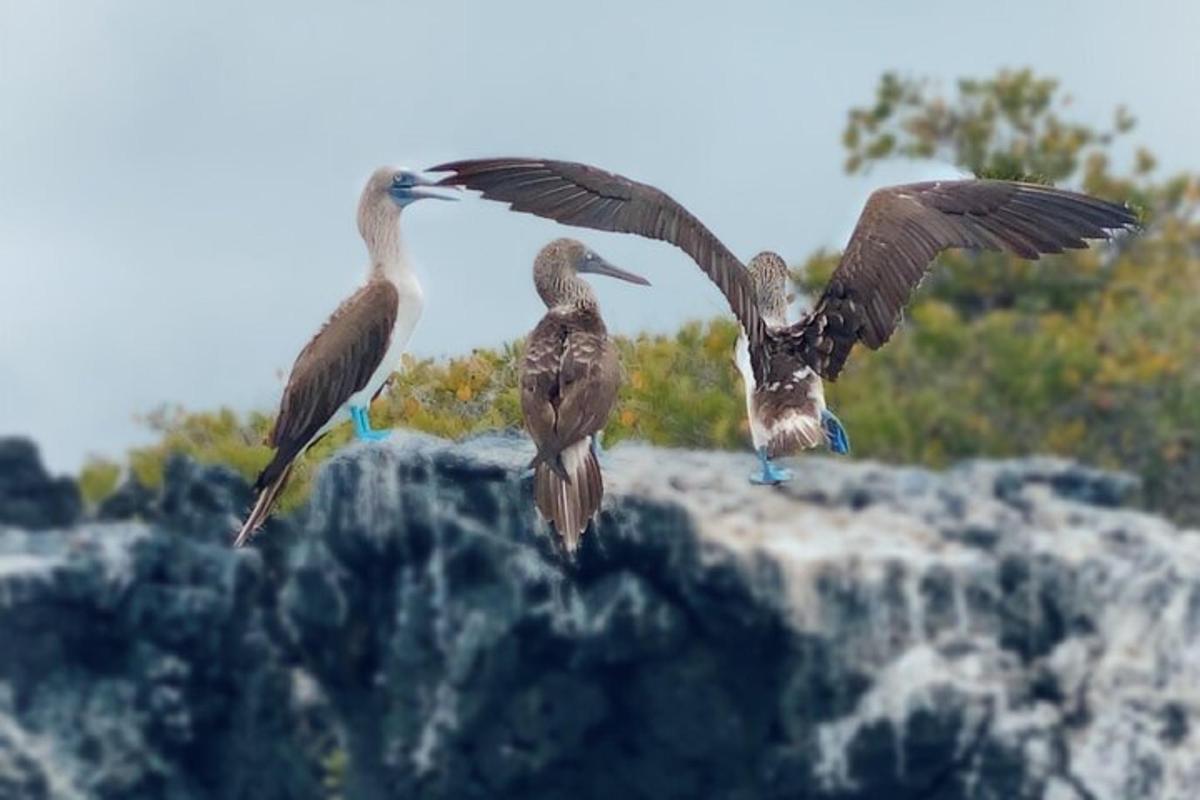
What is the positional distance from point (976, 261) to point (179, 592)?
6.62 m

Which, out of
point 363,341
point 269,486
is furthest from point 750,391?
point 269,486

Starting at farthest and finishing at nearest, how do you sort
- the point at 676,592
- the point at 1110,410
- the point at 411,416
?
the point at 1110,410 → the point at 676,592 → the point at 411,416

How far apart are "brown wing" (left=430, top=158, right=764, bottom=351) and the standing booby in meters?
0.38

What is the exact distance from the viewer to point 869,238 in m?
13.5

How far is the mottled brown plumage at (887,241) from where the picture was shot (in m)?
12.9

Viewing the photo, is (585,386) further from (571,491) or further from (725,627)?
(725,627)

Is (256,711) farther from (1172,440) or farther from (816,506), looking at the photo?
(1172,440)

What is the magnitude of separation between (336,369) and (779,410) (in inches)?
79.7

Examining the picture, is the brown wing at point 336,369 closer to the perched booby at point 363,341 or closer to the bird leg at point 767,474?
the perched booby at point 363,341

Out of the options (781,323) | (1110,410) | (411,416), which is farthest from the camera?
(1110,410)

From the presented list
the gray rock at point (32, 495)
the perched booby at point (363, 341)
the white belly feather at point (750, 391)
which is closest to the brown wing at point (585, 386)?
the white belly feather at point (750, 391)

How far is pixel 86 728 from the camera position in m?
23.9

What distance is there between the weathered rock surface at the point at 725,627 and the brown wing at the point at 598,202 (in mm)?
9085

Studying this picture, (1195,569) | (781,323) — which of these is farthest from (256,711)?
(781,323)
